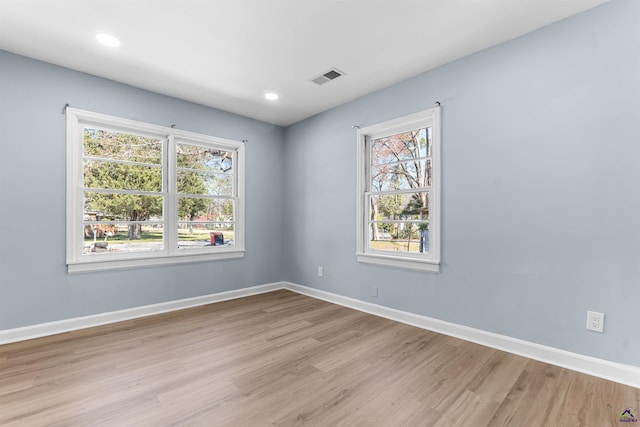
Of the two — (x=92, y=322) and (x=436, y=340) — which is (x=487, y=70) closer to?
(x=436, y=340)

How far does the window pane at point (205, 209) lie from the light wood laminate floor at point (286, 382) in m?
1.45

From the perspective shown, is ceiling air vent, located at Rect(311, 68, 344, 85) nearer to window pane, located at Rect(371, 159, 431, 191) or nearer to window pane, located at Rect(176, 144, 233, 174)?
window pane, located at Rect(371, 159, 431, 191)

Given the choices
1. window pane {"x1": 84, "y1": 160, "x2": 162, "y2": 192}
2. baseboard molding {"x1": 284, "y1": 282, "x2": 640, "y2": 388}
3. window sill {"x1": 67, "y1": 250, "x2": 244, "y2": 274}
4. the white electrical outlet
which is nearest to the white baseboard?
baseboard molding {"x1": 284, "y1": 282, "x2": 640, "y2": 388}

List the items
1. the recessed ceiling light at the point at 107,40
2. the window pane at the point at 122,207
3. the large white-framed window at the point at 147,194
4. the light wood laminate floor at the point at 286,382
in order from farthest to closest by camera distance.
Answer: the window pane at the point at 122,207, the large white-framed window at the point at 147,194, the recessed ceiling light at the point at 107,40, the light wood laminate floor at the point at 286,382

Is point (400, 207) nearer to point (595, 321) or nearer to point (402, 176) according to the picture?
point (402, 176)

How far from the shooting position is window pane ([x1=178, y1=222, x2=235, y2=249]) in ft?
12.7

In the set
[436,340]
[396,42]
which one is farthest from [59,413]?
[396,42]

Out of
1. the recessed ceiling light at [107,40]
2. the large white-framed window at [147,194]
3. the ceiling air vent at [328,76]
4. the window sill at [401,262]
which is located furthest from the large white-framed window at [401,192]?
the recessed ceiling light at [107,40]

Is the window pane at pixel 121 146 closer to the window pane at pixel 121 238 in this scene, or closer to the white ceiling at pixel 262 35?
the white ceiling at pixel 262 35

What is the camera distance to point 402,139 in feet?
11.3

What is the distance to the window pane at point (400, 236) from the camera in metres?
3.22

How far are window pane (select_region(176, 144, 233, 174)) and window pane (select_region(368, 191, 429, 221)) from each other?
2.16 metres

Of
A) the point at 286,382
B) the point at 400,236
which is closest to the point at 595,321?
the point at 400,236

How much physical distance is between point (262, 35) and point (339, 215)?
7.54 feet
